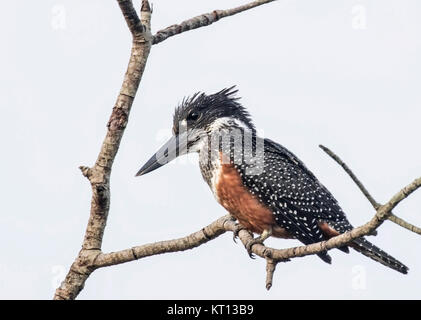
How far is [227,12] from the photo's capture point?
5383 millimetres

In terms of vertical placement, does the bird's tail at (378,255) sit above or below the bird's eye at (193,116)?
below

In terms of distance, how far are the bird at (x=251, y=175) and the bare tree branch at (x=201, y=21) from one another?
4.78 ft

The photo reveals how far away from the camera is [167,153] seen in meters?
6.55

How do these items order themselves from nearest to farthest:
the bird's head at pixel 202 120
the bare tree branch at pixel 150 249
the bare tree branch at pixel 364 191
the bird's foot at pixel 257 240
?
the bare tree branch at pixel 364 191
the bare tree branch at pixel 150 249
the bird's foot at pixel 257 240
the bird's head at pixel 202 120

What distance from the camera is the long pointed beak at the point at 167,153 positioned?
6305mm

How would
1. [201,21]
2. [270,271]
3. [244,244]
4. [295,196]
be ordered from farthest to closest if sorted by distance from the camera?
1. [295,196]
2. [244,244]
3. [201,21]
4. [270,271]

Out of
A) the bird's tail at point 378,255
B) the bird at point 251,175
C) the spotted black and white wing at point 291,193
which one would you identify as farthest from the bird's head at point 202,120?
the bird's tail at point 378,255

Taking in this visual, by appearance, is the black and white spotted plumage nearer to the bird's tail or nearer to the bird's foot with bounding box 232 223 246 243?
the bird's tail

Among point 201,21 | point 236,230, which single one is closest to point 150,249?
point 236,230

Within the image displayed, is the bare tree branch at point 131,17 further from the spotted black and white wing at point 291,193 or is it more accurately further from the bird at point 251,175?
the spotted black and white wing at point 291,193

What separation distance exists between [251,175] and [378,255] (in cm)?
123

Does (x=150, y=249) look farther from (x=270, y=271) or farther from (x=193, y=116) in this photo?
(x=193, y=116)

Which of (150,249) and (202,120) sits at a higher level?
(202,120)
